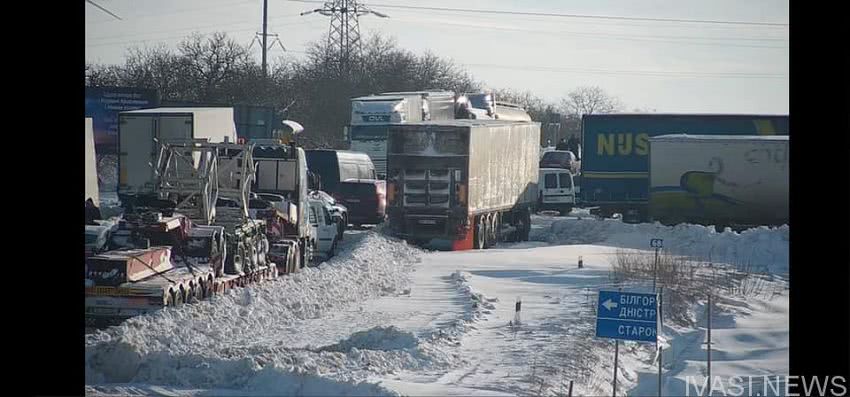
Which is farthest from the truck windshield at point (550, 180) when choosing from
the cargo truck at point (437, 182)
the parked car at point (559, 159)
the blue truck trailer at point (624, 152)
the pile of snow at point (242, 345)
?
the pile of snow at point (242, 345)

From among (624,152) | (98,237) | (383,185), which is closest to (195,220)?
(98,237)

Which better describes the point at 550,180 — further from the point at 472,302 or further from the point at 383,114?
the point at 472,302

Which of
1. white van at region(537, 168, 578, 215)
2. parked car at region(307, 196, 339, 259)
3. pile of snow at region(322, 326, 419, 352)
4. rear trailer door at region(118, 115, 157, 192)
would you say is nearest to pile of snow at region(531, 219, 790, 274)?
parked car at region(307, 196, 339, 259)

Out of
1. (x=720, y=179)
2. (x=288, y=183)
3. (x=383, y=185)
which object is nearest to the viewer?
(x=288, y=183)

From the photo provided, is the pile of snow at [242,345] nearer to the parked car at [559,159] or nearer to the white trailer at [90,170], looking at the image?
the white trailer at [90,170]

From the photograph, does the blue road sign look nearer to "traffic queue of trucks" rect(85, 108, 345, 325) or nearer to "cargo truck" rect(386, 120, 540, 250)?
"traffic queue of trucks" rect(85, 108, 345, 325)

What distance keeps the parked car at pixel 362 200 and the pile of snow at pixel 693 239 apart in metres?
5.66

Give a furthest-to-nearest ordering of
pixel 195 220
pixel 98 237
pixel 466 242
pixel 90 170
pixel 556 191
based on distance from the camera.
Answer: pixel 556 191, pixel 466 242, pixel 90 170, pixel 195 220, pixel 98 237

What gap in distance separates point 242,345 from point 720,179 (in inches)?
1077

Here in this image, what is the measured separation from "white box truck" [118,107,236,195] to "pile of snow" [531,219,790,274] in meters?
12.5

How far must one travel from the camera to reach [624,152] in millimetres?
44312

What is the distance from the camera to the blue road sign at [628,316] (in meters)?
11.7
